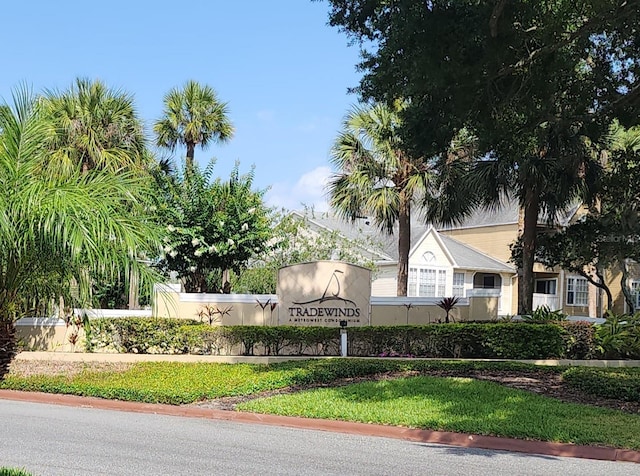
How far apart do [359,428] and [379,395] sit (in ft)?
5.76

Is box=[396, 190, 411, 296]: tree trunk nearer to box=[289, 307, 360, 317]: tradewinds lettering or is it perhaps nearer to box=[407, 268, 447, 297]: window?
box=[289, 307, 360, 317]: tradewinds lettering

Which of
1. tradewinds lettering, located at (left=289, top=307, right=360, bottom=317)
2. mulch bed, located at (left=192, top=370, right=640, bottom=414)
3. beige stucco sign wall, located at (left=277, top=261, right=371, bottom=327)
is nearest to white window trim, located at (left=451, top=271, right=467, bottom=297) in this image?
beige stucco sign wall, located at (left=277, top=261, right=371, bottom=327)

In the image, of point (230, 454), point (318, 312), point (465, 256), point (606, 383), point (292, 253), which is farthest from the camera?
point (465, 256)

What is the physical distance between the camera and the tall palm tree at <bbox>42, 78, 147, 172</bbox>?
23.1 meters

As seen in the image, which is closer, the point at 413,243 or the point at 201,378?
the point at 201,378

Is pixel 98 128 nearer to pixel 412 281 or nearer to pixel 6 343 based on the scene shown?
pixel 6 343

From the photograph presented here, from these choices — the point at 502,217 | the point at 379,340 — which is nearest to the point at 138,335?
the point at 379,340

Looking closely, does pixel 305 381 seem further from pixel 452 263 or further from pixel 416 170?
pixel 452 263

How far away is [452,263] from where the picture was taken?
34.1 meters

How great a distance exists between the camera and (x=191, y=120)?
91.0 ft

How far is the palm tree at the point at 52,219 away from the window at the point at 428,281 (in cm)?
2246

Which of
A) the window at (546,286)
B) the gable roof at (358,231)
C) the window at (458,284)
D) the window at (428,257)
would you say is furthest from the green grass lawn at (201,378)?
the window at (546,286)

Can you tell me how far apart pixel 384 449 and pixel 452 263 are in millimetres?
25389

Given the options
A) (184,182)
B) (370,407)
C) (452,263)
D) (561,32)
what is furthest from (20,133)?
(452,263)
